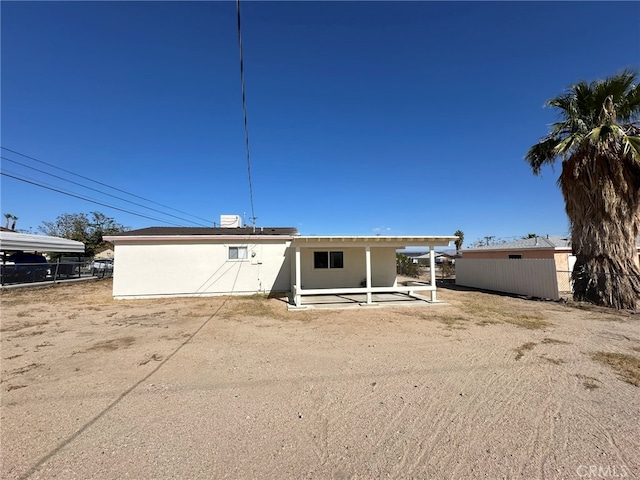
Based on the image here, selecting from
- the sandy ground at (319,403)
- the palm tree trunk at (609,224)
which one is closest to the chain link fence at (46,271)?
the sandy ground at (319,403)

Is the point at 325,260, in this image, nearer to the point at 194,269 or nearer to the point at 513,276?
the point at 194,269

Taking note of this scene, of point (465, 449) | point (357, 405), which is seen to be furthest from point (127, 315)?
point (465, 449)

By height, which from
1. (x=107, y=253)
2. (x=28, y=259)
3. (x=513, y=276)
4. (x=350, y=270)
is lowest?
(x=513, y=276)

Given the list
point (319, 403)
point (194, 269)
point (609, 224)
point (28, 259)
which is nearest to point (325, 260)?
point (194, 269)

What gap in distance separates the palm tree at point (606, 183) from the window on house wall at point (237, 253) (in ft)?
42.4

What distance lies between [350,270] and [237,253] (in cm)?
536

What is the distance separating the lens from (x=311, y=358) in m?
5.37

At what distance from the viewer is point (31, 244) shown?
19062 millimetres

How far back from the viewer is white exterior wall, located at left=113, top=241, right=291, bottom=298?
13.4 meters

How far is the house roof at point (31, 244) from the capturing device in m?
17.5

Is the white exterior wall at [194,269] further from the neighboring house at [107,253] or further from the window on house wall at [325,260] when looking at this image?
the neighboring house at [107,253]

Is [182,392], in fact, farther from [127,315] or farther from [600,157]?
[600,157]

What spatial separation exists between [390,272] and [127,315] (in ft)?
35.0

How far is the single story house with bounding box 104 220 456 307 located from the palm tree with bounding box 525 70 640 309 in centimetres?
565
